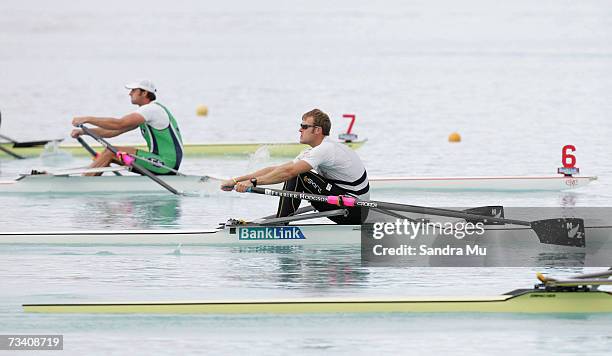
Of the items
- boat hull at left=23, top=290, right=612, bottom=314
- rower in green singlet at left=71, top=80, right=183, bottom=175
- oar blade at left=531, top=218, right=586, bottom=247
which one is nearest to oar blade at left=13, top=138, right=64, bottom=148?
rower in green singlet at left=71, top=80, right=183, bottom=175

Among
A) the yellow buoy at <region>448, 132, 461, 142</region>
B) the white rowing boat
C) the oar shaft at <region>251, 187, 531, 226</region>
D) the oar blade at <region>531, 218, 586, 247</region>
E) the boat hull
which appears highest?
the yellow buoy at <region>448, 132, 461, 142</region>

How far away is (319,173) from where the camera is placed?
12438mm

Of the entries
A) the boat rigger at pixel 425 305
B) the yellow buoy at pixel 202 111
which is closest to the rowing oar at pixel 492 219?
the boat rigger at pixel 425 305

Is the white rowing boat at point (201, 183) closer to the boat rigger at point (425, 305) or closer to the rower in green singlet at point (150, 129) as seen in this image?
the rower in green singlet at point (150, 129)

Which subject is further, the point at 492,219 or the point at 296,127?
the point at 296,127

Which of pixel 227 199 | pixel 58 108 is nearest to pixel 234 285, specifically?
pixel 227 199

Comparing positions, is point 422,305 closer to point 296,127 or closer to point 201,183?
point 201,183

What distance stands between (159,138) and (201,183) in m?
0.79

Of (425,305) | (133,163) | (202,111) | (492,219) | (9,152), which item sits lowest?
(425,305)

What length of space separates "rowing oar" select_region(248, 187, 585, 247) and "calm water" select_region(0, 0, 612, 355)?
52 cm

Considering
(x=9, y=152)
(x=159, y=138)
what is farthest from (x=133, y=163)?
(x=9, y=152)

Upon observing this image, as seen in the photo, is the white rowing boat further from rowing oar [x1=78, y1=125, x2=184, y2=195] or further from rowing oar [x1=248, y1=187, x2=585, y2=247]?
rowing oar [x1=248, y1=187, x2=585, y2=247]

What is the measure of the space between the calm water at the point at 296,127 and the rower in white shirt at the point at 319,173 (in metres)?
0.54

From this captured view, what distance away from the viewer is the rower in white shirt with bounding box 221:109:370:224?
478 inches
